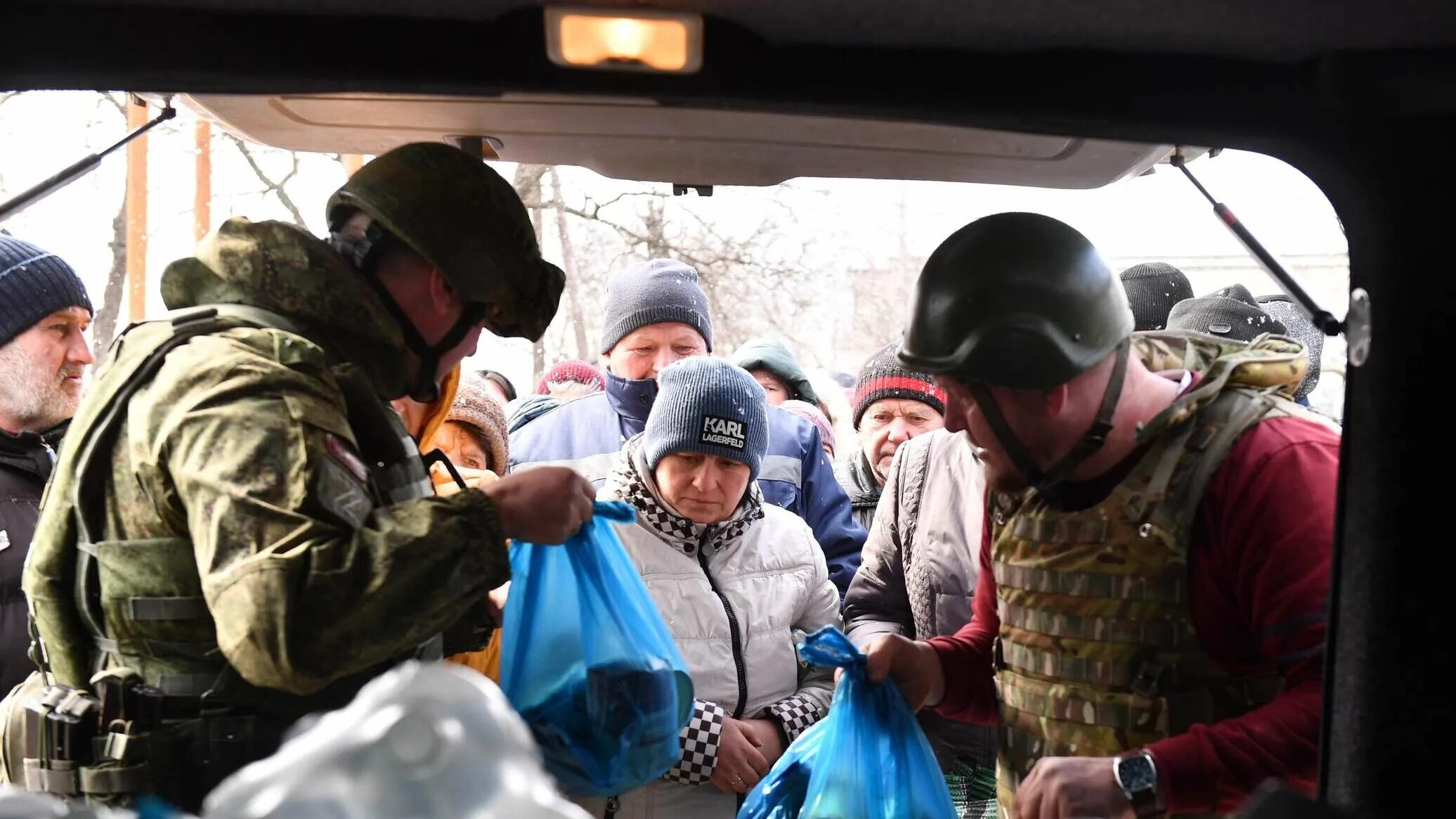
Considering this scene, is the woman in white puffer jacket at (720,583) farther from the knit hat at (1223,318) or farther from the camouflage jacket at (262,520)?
the knit hat at (1223,318)

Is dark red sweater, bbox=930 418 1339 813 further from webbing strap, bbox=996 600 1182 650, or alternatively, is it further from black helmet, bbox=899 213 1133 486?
black helmet, bbox=899 213 1133 486

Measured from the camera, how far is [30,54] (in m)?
1.84

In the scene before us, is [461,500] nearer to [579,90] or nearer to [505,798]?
[579,90]

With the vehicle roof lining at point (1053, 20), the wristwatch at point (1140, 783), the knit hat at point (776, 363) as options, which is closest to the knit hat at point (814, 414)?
the knit hat at point (776, 363)

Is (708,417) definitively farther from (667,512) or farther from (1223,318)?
(1223,318)

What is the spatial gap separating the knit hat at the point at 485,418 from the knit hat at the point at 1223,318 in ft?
8.46

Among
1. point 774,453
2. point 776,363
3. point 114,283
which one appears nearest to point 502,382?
point 776,363

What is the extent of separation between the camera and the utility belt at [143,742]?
7.17ft

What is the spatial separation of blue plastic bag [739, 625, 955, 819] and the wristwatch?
1.85 feet

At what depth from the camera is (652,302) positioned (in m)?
5.14

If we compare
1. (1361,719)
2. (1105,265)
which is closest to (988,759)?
(1105,265)

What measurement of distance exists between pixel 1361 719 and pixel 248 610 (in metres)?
1.63

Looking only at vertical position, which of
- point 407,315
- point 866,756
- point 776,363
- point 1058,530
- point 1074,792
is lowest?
point 866,756

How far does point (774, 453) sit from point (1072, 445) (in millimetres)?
2271
